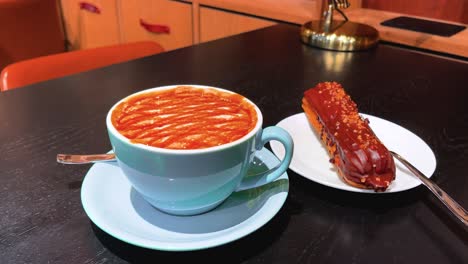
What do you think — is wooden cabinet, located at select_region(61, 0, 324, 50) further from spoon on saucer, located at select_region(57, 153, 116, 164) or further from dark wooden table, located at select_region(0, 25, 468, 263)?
spoon on saucer, located at select_region(57, 153, 116, 164)

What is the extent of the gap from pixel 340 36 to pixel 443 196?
2.09 ft

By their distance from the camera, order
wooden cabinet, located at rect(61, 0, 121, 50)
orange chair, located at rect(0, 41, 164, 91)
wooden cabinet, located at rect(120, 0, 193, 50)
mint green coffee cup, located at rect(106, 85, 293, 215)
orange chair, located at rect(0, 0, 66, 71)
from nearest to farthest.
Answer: mint green coffee cup, located at rect(106, 85, 293, 215) < orange chair, located at rect(0, 41, 164, 91) < orange chair, located at rect(0, 0, 66, 71) < wooden cabinet, located at rect(120, 0, 193, 50) < wooden cabinet, located at rect(61, 0, 121, 50)

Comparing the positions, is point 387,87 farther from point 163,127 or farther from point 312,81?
point 163,127

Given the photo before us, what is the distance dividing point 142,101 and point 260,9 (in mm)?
1018

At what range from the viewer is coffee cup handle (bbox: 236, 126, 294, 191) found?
44cm

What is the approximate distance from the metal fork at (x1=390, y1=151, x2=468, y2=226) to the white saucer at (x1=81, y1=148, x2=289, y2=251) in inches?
5.9

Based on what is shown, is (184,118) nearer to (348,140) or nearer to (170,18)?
(348,140)

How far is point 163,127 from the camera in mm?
421

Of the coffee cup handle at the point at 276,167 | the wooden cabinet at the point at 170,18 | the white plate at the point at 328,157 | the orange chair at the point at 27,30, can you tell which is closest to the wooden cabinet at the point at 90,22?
the wooden cabinet at the point at 170,18

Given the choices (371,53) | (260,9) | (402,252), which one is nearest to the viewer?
(402,252)

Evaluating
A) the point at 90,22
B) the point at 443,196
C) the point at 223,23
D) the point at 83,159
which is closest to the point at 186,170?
the point at 83,159

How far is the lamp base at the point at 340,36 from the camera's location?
1021mm

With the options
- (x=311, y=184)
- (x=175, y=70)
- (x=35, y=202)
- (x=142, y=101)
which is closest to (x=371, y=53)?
(x=175, y=70)

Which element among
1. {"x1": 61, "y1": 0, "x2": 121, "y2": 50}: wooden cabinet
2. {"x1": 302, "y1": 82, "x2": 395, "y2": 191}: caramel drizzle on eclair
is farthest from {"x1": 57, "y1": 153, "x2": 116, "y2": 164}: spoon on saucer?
{"x1": 61, "y1": 0, "x2": 121, "y2": 50}: wooden cabinet
